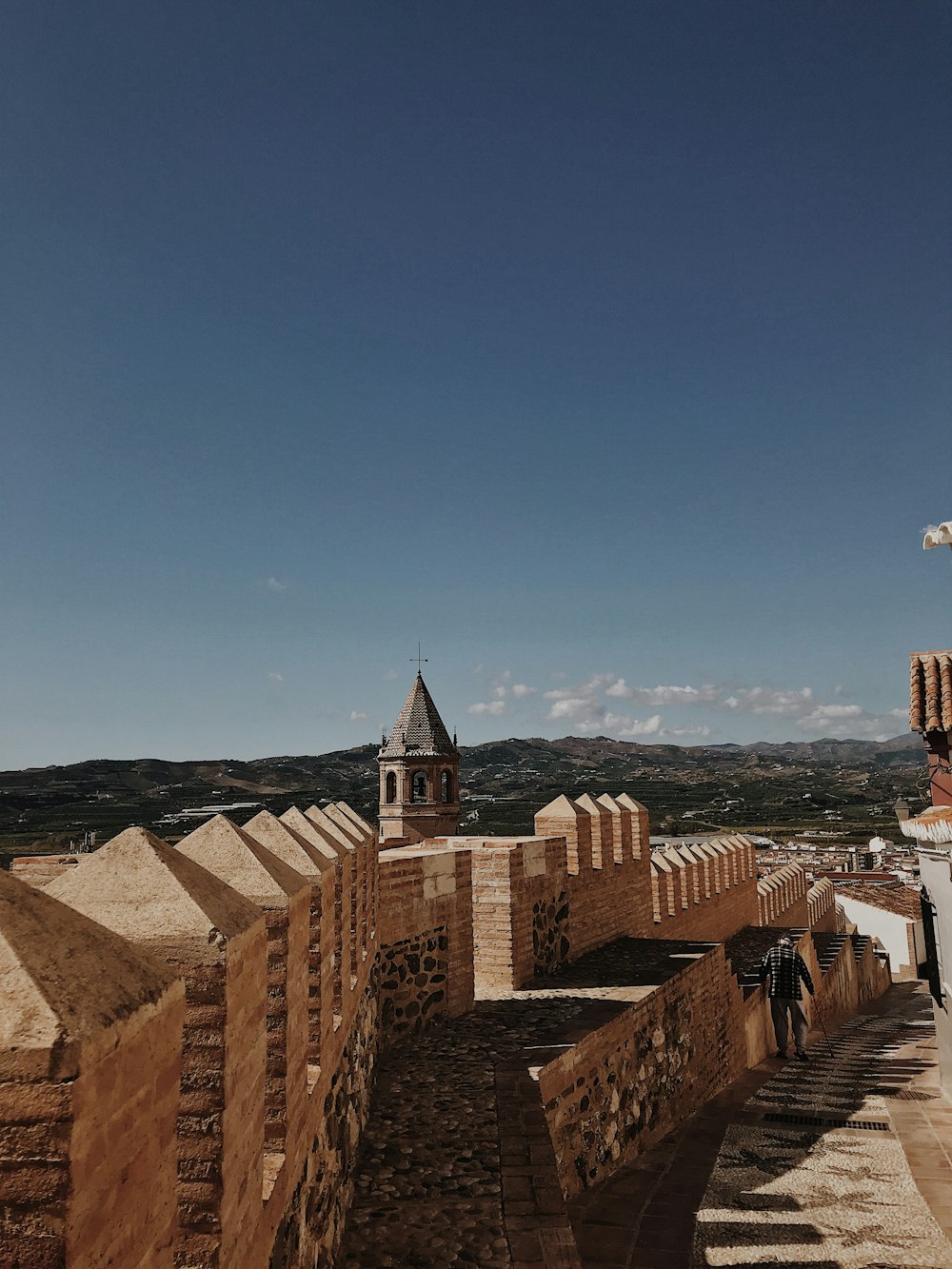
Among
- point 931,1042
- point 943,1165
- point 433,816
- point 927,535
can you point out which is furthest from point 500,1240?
point 433,816

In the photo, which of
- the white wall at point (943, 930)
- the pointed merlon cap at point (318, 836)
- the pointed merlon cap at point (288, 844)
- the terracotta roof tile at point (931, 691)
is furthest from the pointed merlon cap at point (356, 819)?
the terracotta roof tile at point (931, 691)

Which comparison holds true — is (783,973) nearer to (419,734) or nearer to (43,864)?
(43,864)

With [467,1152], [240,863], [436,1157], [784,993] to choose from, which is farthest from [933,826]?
[240,863]

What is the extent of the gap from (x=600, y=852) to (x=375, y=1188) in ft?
24.5

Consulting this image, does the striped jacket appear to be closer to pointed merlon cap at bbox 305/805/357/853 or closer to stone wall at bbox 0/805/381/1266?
pointed merlon cap at bbox 305/805/357/853

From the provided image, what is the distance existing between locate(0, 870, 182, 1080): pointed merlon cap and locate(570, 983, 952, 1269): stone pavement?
5511mm

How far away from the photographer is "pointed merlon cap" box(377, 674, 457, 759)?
2581 cm

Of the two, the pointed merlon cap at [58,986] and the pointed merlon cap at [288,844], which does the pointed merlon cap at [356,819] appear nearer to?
the pointed merlon cap at [288,844]

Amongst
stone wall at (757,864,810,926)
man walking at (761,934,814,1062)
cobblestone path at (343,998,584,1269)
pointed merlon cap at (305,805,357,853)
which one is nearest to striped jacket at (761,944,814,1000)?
man walking at (761,934,814,1062)

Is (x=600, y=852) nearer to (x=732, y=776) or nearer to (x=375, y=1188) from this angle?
(x=375, y=1188)

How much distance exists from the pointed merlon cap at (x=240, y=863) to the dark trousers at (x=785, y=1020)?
12.6m

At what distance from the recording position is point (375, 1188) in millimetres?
4762

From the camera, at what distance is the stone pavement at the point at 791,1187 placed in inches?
235

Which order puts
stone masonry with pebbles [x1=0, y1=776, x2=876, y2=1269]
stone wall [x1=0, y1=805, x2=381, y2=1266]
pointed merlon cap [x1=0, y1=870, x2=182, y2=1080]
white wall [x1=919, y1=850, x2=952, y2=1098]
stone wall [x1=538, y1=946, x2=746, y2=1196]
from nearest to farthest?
pointed merlon cap [x1=0, y1=870, x2=182, y2=1080]
stone wall [x1=0, y1=805, x2=381, y2=1266]
stone masonry with pebbles [x1=0, y1=776, x2=876, y2=1269]
stone wall [x1=538, y1=946, x2=746, y2=1196]
white wall [x1=919, y1=850, x2=952, y2=1098]
